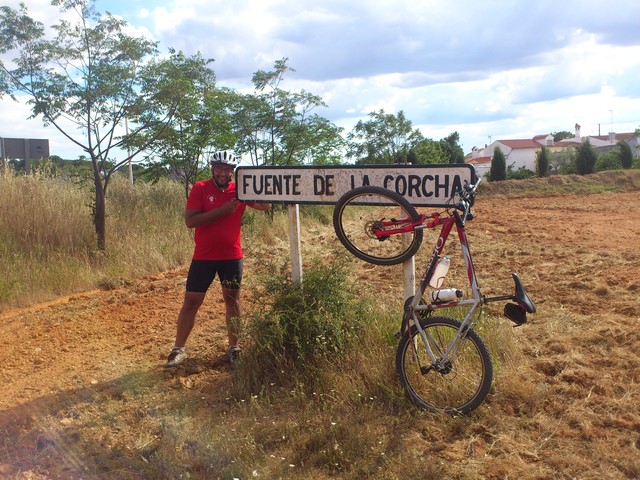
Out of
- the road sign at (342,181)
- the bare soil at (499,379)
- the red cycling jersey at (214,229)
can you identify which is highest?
the road sign at (342,181)

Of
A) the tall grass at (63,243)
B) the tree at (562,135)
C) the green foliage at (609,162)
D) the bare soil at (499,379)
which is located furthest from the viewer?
the tree at (562,135)

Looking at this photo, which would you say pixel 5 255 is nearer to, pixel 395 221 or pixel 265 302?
pixel 265 302

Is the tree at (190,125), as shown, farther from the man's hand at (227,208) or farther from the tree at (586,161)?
the tree at (586,161)

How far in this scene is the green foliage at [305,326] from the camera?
5.06 meters

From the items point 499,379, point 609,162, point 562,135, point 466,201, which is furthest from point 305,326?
point 562,135

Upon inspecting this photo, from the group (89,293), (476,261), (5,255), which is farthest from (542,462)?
(5,255)

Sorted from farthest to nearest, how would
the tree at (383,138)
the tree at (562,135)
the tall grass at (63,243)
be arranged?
the tree at (562,135), the tree at (383,138), the tall grass at (63,243)

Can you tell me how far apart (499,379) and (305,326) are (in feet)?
4.90

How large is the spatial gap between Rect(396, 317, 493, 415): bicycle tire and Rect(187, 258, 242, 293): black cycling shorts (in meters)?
1.92

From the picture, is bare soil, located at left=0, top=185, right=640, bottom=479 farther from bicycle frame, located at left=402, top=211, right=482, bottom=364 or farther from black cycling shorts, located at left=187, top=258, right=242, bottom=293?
black cycling shorts, located at left=187, top=258, right=242, bottom=293

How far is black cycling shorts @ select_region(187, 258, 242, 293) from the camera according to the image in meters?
5.77

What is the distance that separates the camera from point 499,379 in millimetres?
4543

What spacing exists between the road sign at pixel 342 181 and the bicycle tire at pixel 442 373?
94 cm

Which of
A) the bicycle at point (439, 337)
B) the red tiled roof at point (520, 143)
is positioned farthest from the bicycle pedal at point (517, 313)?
the red tiled roof at point (520, 143)
